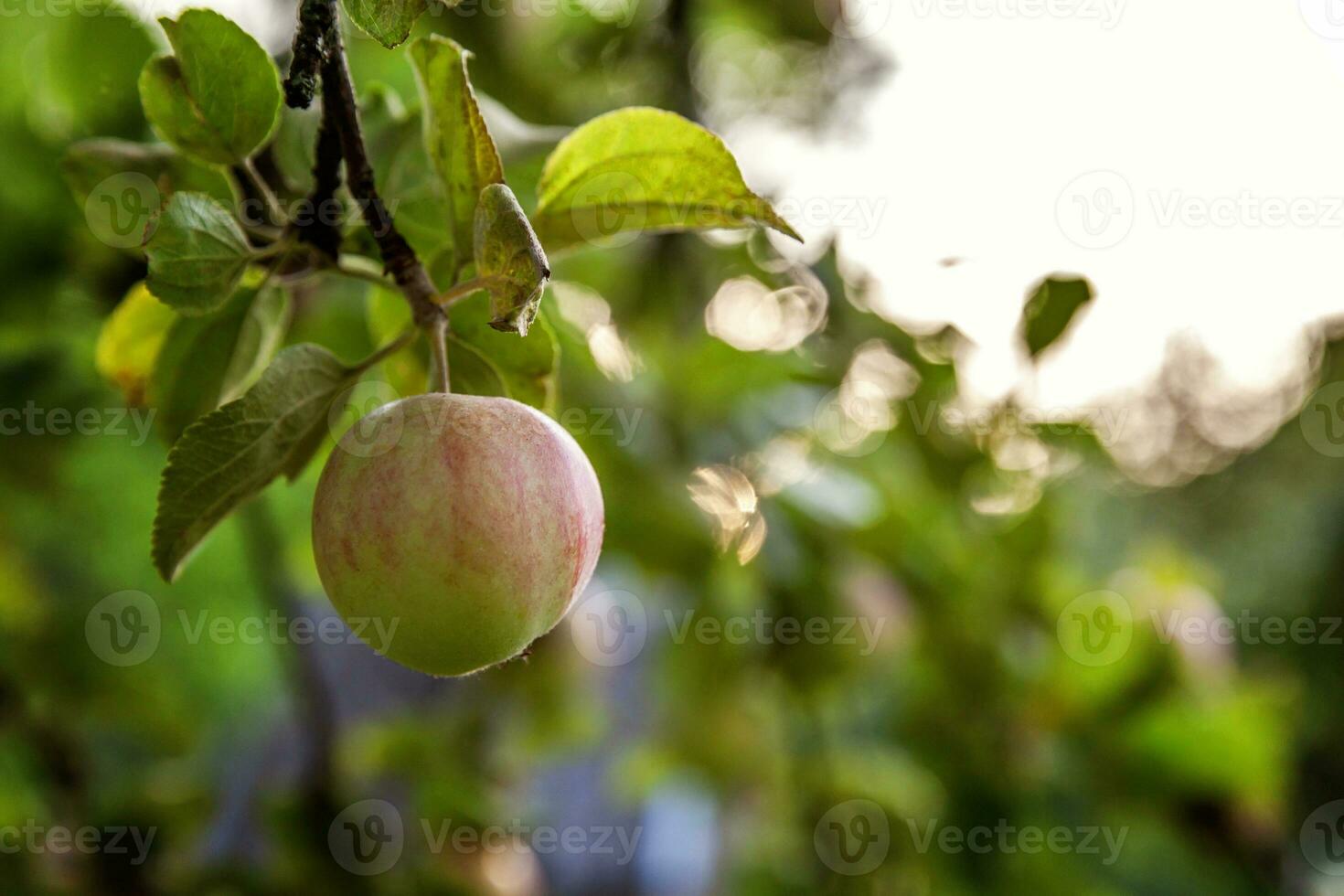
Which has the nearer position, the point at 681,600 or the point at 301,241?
the point at 301,241

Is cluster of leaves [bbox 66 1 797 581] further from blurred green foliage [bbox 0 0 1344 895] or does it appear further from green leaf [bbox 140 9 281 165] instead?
blurred green foliage [bbox 0 0 1344 895]

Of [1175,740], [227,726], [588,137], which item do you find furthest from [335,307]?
[227,726]

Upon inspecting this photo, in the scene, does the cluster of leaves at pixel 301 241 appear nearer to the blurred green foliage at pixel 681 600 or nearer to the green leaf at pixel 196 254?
the green leaf at pixel 196 254

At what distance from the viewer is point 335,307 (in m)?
0.46

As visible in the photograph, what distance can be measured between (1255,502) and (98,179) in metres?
4.61

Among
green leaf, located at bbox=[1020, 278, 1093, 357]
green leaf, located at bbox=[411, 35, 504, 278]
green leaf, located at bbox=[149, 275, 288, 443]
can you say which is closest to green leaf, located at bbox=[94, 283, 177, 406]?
green leaf, located at bbox=[149, 275, 288, 443]

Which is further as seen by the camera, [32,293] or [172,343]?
[32,293]

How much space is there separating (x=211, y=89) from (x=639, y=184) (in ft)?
0.36

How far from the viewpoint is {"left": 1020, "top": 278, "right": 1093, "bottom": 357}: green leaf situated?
385mm

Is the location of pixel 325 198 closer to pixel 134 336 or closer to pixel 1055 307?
pixel 134 336

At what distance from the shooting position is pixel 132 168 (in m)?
0.33

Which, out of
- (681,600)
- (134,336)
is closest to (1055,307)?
(134,336)

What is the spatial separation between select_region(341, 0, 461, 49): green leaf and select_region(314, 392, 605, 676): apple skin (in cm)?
8

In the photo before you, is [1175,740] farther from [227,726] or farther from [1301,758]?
[1301,758]
